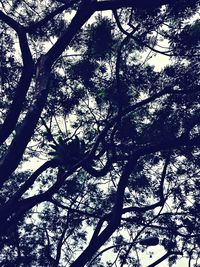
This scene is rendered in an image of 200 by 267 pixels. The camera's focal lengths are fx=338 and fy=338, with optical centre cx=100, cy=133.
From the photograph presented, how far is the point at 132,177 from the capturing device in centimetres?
1061

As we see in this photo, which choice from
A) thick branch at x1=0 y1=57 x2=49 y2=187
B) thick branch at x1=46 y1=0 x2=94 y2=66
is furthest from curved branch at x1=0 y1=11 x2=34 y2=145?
thick branch at x1=46 y1=0 x2=94 y2=66

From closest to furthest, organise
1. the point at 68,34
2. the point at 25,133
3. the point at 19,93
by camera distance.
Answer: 1. the point at 25,133
2. the point at 19,93
3. the point at 68,34

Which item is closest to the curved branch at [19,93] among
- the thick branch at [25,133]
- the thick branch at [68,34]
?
the thick branch at [25,133]

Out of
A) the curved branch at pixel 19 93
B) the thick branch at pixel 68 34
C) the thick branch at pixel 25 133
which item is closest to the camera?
the thick branch at pixel 25 133

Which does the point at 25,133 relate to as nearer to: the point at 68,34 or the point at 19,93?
the point at 19,93

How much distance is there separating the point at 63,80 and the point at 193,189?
523 centimetres

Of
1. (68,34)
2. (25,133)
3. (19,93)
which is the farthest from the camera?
(68,34)

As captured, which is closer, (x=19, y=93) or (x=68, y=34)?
(x=19, y=93)

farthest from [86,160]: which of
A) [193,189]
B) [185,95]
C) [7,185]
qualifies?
[7,185]

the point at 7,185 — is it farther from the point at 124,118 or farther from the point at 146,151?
the point at 146,151

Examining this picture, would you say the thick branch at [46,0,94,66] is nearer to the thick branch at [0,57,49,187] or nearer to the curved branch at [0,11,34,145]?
the thick branch at [0,57,49,187]

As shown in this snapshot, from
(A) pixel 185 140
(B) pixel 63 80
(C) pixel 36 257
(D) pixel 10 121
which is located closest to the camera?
(D) pixel 10 121

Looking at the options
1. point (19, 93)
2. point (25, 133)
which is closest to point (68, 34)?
point (19, 93)

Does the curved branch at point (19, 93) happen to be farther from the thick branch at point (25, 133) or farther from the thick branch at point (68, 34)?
the thick branch at point (68, 34)
